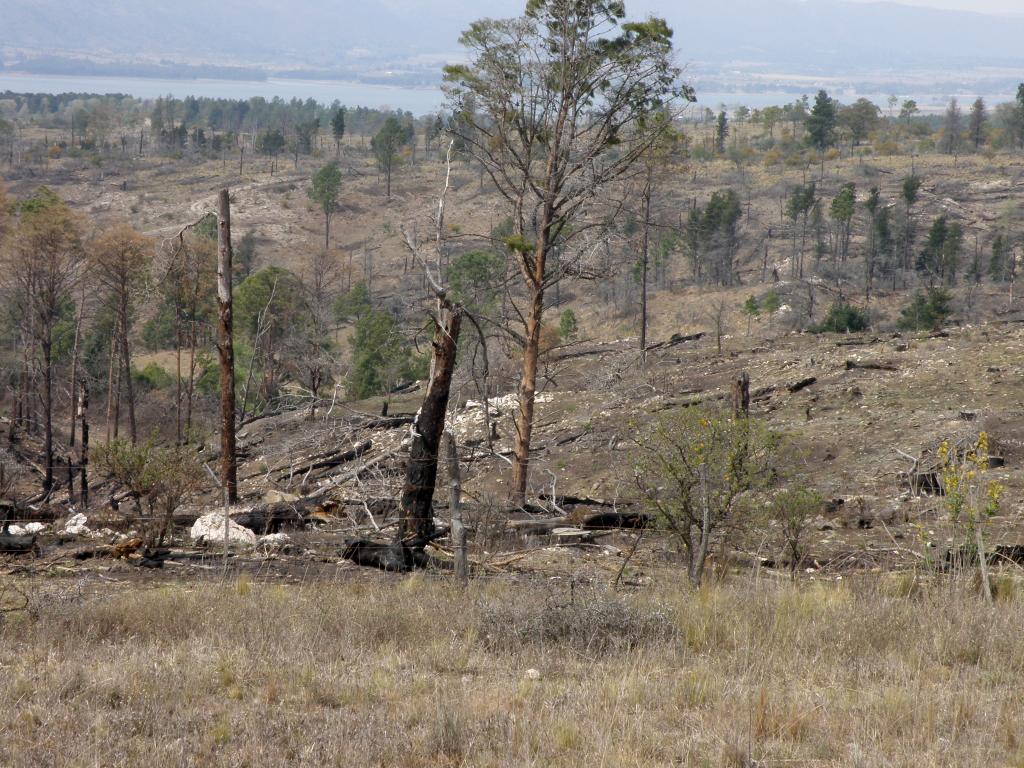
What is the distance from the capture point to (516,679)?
5.41 metres

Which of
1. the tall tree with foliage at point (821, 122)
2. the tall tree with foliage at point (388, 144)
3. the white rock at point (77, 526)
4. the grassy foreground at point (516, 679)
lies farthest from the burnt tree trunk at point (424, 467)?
the tall tree with foliage at point (821, 122)

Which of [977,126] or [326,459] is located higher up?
[977,126]

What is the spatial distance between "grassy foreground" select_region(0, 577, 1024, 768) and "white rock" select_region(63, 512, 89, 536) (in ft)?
15.9

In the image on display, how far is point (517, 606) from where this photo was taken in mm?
6473

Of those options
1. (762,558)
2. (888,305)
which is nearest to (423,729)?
(762,558)

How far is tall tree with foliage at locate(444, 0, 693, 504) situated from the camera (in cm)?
1563

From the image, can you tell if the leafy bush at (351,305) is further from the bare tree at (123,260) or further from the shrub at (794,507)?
the shrub at (794,507)

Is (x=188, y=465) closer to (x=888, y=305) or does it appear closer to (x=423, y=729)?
(x=423, y=729)

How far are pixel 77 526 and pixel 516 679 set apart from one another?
27.7ft

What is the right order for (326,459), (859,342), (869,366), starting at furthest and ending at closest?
(859,342) → (869,366) → (326,459)

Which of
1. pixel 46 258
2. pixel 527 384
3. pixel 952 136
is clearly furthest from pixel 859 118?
pixel 527 384

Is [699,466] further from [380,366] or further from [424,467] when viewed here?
[380,366]

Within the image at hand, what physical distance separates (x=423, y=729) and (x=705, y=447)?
5179 millimetres

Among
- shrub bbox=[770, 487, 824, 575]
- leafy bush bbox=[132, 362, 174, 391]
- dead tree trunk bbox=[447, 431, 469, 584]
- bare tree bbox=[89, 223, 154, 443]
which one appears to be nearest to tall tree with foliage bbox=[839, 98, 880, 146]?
leafy bush bbox=[132, 362, 174, 391]
